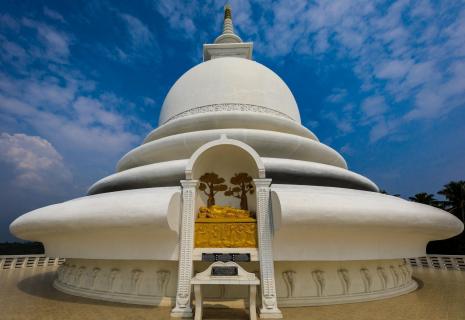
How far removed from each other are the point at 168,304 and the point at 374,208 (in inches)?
252

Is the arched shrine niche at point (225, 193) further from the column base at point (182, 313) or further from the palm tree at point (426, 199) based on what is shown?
the palm tree at point (426, 199)

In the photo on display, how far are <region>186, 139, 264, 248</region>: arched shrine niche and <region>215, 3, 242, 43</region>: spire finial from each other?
45.7ft

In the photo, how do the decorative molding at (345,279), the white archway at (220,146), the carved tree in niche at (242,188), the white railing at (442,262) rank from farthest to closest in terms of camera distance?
the white railing at (442,262) < the carved tree in niche at (242,188) < the white archway at (220,146) < the decorative molding at (345,279)

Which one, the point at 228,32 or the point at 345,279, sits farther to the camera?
the point at 228,32

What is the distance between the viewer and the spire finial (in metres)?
20.3

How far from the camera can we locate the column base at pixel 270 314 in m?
6.41

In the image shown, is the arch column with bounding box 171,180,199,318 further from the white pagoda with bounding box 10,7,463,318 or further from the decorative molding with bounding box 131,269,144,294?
the decorative molding with bounding box 131,269,144,294

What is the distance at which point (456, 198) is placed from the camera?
2573 cm

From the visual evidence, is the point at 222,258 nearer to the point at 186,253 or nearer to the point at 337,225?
the point at 186,253

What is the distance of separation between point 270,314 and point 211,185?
4837mm

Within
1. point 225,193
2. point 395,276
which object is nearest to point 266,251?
point 225,193

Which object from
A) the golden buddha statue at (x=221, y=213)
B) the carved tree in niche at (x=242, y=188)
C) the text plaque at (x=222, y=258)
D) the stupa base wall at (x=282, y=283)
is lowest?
the stupa base wall at (x=282, y=283)

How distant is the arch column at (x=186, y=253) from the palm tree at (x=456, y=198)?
28797 millimetres

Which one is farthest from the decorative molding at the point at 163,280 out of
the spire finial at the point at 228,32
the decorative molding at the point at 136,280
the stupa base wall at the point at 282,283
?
the spire finial at the point at 228,32
